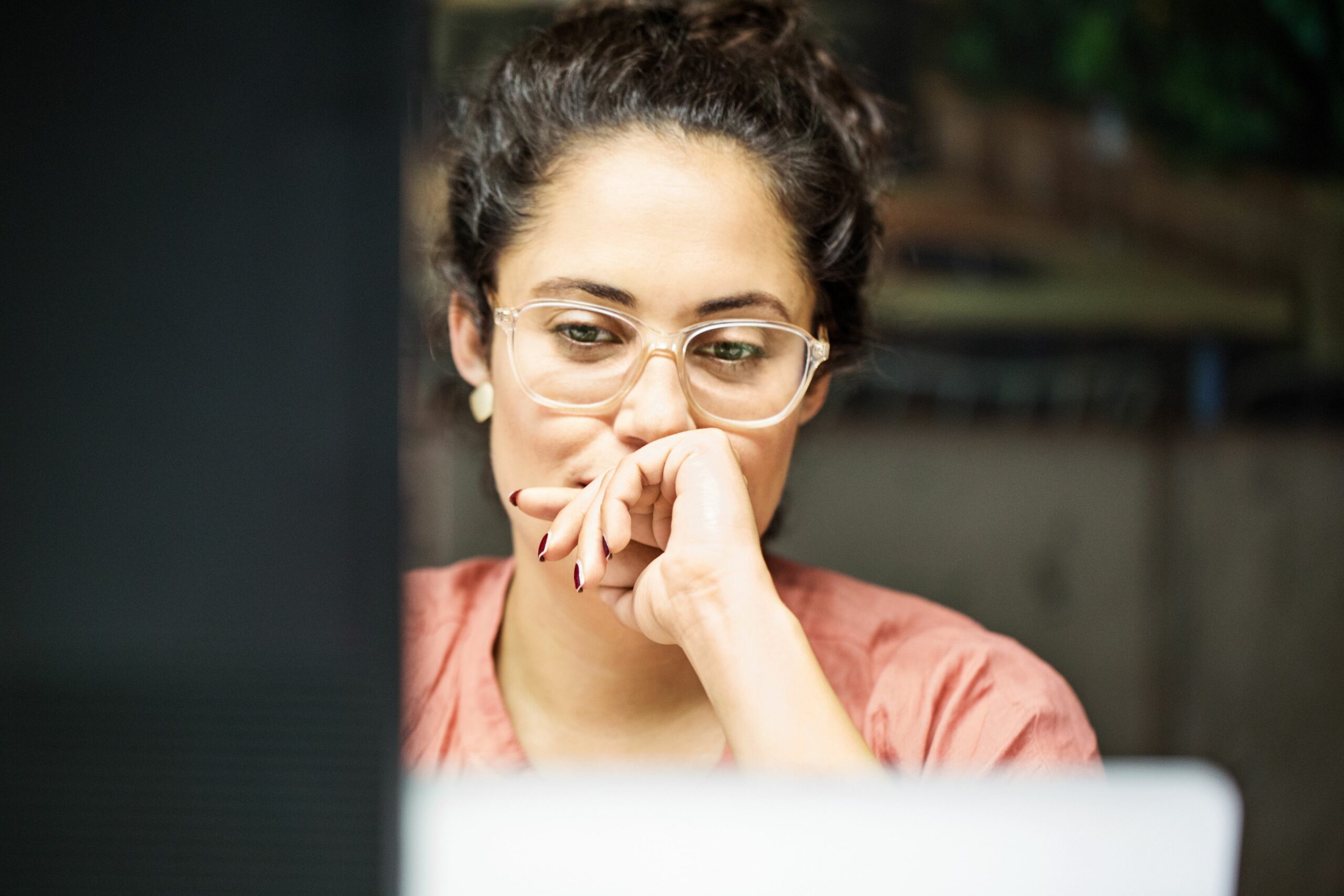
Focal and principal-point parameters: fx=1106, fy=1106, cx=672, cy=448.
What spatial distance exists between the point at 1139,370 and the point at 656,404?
5.44ft

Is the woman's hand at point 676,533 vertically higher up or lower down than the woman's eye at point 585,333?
lower down

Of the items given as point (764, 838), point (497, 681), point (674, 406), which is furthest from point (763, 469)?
point (764, 838)

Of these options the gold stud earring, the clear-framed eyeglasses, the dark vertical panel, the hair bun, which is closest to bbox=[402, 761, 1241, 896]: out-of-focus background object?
Result: the dark vertical panel

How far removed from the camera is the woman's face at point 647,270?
2.55ft

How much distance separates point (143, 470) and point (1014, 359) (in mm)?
2023

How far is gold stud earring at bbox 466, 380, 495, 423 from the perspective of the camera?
0.91 meters

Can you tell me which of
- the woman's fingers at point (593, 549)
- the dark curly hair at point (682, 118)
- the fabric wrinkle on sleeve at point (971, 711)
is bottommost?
the fabric wrinkle on sleeve at point (971, 711)

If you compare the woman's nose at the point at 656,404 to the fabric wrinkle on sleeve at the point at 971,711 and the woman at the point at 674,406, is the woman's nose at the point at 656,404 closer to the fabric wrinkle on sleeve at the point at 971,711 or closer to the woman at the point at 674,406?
the woman at the point at 674,406

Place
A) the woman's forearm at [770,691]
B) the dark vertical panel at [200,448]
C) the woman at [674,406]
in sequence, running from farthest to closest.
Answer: the woman at [674,406]
the woman's forearm at [770,691]
the dark vertical panel at [200,448]

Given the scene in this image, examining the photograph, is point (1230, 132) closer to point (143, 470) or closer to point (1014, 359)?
point (1014, 359)

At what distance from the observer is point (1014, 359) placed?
2.16 metres

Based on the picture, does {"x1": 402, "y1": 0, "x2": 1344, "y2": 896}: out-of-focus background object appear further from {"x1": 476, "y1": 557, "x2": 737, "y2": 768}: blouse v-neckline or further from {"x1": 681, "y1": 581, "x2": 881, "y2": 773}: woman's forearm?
{"x1": 681, "y1": 581, "x2": 881, "y2": 773}: woman's forearm

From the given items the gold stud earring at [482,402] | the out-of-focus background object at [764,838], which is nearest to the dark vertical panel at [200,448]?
the out-of-focus background object at [764,838]

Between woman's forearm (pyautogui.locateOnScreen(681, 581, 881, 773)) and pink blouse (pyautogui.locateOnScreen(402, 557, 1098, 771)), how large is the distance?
0.24ft
